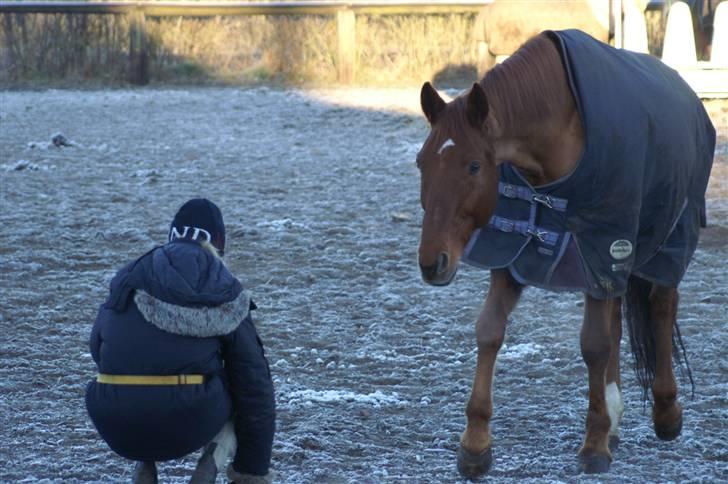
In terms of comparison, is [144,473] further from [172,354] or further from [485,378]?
[485,378]

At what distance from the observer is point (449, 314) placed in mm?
5512

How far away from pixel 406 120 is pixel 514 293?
760cm

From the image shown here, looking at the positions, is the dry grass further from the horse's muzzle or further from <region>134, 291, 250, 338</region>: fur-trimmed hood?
<region>134, 291, 250, 338</region>: fur-trimmed hood

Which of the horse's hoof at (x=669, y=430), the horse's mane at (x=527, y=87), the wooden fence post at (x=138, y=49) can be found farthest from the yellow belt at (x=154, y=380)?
the wooden fence post at (x=138, y=49)

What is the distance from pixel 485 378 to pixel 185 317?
→ 1.17 metres

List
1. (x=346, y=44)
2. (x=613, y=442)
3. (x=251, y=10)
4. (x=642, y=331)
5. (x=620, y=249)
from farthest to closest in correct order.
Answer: (x=251, y=10), (x=346, y=44), (x=642, y=331), (x=613, y=442), (x=620, y=249)

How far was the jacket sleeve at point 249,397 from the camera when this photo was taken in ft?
10.3

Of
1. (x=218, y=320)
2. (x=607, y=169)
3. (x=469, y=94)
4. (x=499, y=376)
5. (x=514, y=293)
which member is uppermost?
(x=469, y=94)

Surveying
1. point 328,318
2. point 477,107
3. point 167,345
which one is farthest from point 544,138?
point 328,318

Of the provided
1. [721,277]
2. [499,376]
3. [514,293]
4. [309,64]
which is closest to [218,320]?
[514,293]

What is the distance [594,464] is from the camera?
146 inches

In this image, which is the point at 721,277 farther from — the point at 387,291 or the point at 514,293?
the point at 514,293

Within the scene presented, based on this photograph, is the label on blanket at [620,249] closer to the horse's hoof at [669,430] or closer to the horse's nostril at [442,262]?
the horse's nostril at [442,262]

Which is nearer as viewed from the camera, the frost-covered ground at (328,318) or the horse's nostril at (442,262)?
the horse's nostril at (442,262)
